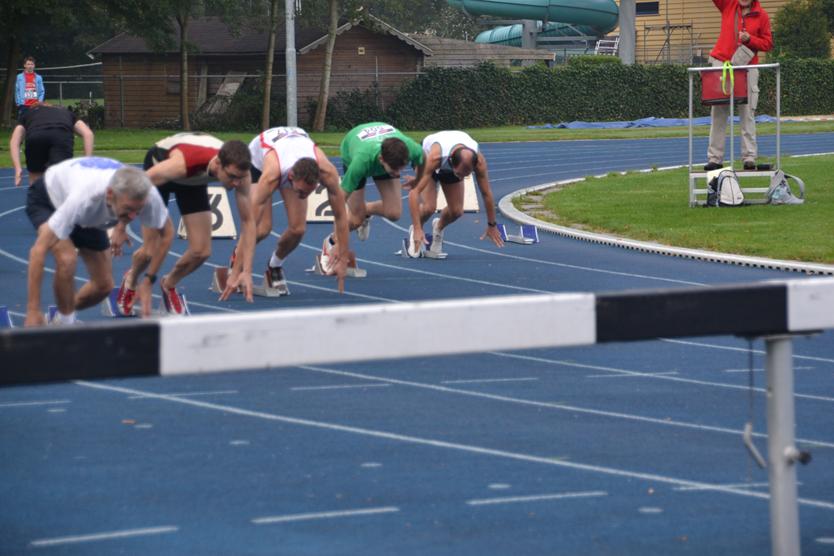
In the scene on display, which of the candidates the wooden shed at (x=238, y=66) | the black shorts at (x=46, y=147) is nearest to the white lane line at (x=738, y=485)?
the black shorts at (x=46, y=147)

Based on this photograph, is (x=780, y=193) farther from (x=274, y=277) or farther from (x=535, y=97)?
(x=535, y=97)

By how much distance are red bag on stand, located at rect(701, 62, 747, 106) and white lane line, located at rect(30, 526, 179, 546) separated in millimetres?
14446

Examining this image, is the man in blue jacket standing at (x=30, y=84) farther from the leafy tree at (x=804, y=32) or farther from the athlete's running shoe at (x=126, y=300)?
the leafy tree at (x=804, y=32)

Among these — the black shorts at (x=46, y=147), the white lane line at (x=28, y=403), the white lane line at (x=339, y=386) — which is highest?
the black shorts at (x=46, y=147)

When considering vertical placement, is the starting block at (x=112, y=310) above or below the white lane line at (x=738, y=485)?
above

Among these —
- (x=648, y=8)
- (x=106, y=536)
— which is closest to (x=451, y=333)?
(x=106, y=536)

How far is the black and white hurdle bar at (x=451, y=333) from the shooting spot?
3.28 metres

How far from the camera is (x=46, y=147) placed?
1420cm

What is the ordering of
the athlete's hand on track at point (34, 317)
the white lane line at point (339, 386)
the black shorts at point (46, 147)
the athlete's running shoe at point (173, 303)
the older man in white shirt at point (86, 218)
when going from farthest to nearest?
the black shorts at point (46, 147), the athlete's running shoe at point (173, 303), the white lane line at point (339, 386), the athlete's hand on track at point (34, 317), the older man in white shirt at point (86, 218)

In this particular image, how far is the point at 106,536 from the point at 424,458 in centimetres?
166

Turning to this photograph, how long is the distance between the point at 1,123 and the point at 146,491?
140ft

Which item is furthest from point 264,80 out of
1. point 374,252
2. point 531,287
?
point 531,287

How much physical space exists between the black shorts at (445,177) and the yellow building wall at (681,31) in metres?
48.4

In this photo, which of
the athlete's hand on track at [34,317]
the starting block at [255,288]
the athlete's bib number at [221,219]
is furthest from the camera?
the athlete's bib number at [221,219]
